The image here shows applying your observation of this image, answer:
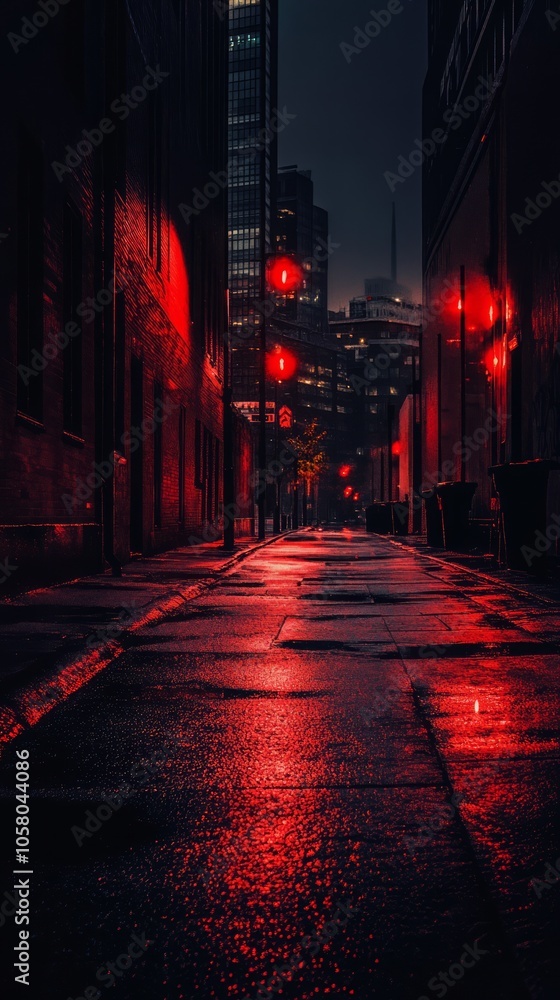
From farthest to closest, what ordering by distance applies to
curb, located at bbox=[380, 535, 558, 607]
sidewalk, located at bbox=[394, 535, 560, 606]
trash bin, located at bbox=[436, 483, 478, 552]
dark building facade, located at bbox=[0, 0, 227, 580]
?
1. trash bin, located at bbox=[436, 483, 478, 552]
2. sidewalk, located at bbox=[394, 535, 560, 606]
3. dark building facade, located at bbox=[0, 0, 227, 580]
4. curb, located at bbox=[380, 535, 558, 607]

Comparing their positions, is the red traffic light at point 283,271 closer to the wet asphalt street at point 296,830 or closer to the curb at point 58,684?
the curb at point 58,684

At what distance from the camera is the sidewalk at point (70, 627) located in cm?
518

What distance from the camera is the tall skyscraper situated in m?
157

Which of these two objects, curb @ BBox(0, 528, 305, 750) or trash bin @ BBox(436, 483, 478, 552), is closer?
curb @ BBox(0, 528, 305, 750)

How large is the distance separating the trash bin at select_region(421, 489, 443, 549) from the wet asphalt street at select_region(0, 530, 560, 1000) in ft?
66.9

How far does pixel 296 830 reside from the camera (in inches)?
123

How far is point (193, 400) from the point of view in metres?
28.4

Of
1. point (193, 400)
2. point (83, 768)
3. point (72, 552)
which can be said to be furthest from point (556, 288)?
point (83, 768)

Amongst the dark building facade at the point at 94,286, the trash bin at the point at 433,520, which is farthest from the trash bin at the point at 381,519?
the dark building facade at the point at 94,286

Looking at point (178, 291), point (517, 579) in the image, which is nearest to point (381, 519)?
point (178, 291)

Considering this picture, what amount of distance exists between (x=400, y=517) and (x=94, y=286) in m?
33.6

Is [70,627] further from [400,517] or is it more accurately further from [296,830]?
[400,517]

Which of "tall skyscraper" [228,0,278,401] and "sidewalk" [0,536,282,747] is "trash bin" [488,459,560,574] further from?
"tall skyscraper" [228,0,278,401]

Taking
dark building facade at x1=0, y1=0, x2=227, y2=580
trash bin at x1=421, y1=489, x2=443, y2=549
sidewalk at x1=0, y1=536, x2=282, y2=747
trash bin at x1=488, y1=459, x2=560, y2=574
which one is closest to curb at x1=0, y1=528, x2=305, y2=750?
sidewalk at x1=0, y1=536, x2=282, y2=747
